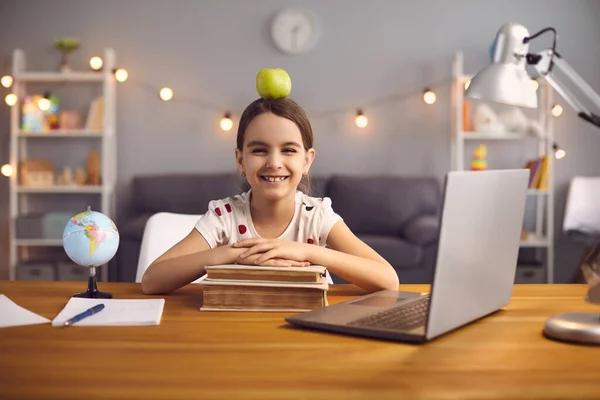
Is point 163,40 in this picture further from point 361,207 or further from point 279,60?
point 361,207

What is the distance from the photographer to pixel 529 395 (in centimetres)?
81

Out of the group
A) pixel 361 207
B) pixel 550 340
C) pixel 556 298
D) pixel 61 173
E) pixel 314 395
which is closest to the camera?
pixel 314 395

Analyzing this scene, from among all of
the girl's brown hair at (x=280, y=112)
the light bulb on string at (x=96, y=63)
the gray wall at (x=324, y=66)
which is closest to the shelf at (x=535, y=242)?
the gray wall at (x=324, y=66)

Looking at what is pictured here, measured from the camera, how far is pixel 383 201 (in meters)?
4.75

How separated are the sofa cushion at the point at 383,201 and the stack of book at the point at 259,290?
3.50 meters

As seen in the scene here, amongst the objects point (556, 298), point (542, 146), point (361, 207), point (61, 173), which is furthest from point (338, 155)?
point (556, 298)

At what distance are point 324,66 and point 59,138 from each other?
1.99m

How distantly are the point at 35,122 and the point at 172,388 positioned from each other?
438 cm

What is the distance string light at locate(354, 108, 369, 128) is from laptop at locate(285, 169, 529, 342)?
3.88m

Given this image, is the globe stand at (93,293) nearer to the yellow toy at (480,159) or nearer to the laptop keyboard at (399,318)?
the laptop keyboard at (399,318)

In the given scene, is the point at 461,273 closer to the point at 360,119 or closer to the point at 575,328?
the point at 575,328

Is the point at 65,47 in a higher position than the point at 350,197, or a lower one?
higher

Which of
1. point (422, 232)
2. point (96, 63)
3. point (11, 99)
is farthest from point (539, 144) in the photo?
point (11, 99)

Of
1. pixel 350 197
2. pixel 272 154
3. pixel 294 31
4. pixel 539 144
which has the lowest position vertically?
pixel 350 197
